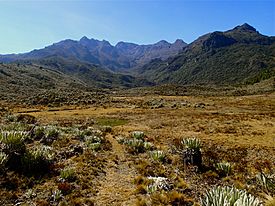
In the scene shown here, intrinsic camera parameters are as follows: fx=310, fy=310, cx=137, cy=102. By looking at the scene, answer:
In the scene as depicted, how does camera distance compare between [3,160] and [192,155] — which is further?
[192,155]

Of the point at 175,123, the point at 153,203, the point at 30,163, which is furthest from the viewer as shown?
the point at 175,123

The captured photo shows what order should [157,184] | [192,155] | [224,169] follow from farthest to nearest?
[192,155]
[224,169]
[157,184]

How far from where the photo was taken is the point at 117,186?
11.5 m

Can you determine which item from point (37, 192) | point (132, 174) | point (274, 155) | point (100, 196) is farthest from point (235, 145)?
point (37, 192)

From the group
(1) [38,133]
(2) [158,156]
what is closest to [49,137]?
(1) [38,133]

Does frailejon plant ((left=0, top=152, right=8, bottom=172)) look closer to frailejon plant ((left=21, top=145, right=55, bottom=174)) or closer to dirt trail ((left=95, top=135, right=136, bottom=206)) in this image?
frailejon plant ((left=21, top=145, right=55, bottom=174))

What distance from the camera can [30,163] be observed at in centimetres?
1187

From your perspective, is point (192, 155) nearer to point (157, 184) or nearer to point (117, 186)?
point (157, 184)

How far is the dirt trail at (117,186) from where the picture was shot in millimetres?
9977

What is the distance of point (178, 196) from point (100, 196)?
2581mm

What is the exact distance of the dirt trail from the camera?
9977 millimetres

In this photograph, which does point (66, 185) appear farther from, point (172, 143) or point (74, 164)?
point (172, 143)

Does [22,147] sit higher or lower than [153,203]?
higher

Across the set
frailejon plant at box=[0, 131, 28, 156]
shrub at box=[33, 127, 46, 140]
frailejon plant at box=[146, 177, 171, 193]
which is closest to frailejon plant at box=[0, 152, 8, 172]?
frailejon plant at box=[0, 131, 28, 156]
